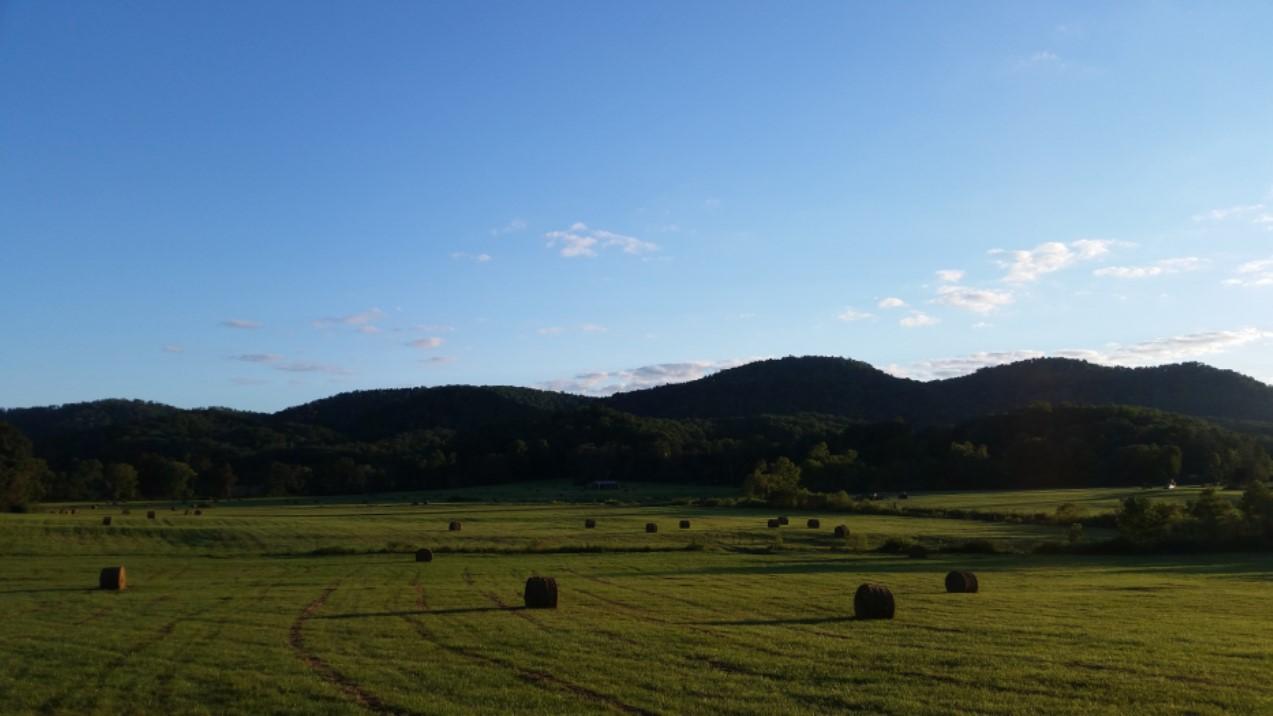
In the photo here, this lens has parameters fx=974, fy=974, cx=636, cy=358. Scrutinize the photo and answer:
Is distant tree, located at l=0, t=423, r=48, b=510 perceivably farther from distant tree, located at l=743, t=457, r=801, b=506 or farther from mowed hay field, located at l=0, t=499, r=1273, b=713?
distant tree, located at l=743, t=457, r=801, b=506

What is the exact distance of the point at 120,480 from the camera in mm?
120500

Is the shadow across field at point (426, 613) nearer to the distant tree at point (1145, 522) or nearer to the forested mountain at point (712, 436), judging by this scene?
the distant tree at point (1145, 522)

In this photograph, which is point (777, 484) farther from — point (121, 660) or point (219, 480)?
point (121, 660)

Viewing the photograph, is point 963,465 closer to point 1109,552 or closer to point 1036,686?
point 1109,552

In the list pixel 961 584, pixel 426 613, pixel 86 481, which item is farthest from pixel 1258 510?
pixel 86 481

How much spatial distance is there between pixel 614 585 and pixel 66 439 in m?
144

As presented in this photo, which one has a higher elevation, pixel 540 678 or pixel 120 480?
pixel 120 480

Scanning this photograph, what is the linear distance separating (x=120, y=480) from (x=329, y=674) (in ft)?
401

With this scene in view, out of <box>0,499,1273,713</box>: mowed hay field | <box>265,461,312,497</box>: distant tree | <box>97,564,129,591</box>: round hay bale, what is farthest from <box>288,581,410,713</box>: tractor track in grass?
<box>265,461,312,497</box>: distant tree

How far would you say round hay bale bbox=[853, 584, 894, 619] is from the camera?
2064 centimetres

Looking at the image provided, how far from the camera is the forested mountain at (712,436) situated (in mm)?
119375

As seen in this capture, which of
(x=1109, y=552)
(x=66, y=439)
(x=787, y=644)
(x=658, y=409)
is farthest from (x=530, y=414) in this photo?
(x=787, y=644)

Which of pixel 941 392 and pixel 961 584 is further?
pixel 941 392

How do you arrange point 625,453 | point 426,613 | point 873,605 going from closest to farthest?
point 873,605 < point 426,613 < point 625,453
